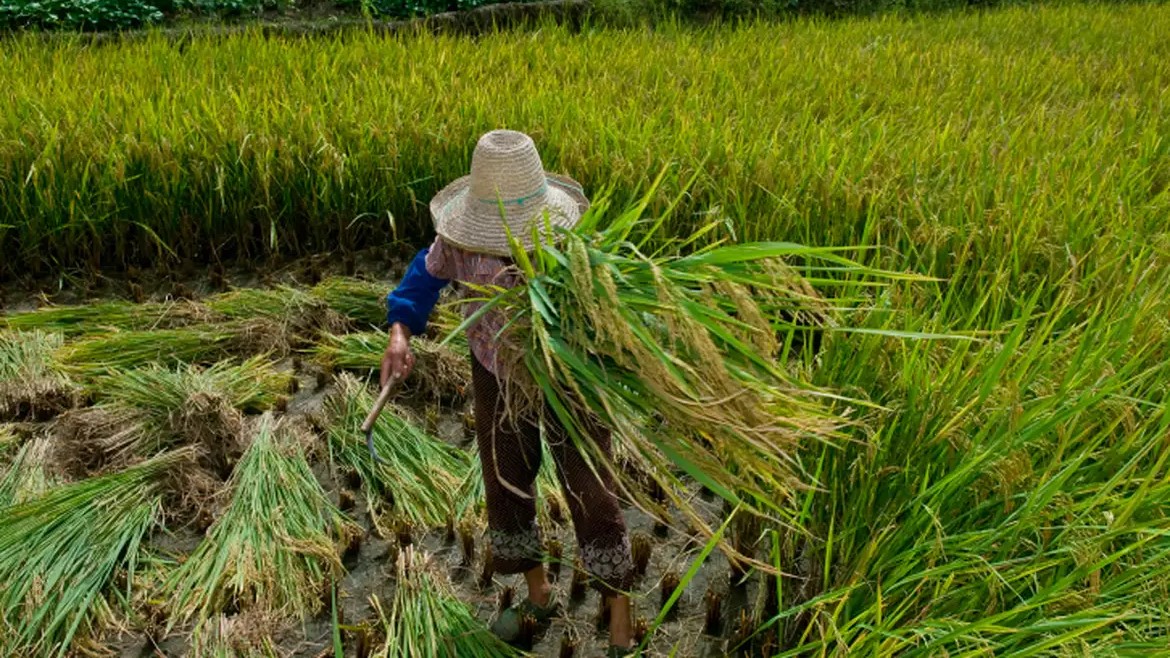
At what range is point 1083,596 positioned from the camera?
52.9 inches

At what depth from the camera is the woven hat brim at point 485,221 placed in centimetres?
148

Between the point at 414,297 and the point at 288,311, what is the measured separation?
1176 mm

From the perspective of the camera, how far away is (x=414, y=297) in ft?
5.31

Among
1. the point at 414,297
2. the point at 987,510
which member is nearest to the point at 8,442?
the point at 414,297

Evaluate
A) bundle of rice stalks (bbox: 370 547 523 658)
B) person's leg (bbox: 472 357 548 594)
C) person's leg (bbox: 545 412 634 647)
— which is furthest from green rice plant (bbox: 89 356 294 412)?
person's leg (bbox: 545 412 634 647)

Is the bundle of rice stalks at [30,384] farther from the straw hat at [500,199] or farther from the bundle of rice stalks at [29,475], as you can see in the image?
the straw hat at [500,199]

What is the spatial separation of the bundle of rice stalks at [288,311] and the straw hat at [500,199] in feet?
4.03

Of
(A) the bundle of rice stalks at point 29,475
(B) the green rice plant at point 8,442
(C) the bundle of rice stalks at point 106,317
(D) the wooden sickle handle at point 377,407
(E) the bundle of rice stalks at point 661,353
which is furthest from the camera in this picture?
(C) the bundle of rice stalks at point 106,317

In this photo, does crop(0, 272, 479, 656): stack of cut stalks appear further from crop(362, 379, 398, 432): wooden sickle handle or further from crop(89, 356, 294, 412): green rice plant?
crop(362, 379, 398, 432): wooden sickle handle

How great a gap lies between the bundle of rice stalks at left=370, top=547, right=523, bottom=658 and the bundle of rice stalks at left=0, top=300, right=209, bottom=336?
1260 millimetres

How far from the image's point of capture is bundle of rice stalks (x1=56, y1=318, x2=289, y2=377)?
8.02 feet

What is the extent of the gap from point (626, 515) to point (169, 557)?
0.92 metres

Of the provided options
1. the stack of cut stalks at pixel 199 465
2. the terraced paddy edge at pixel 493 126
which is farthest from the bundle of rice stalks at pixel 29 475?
the terraced paddy edge at pixel 493 126

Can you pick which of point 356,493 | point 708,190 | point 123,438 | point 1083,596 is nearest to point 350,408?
point 356,493
